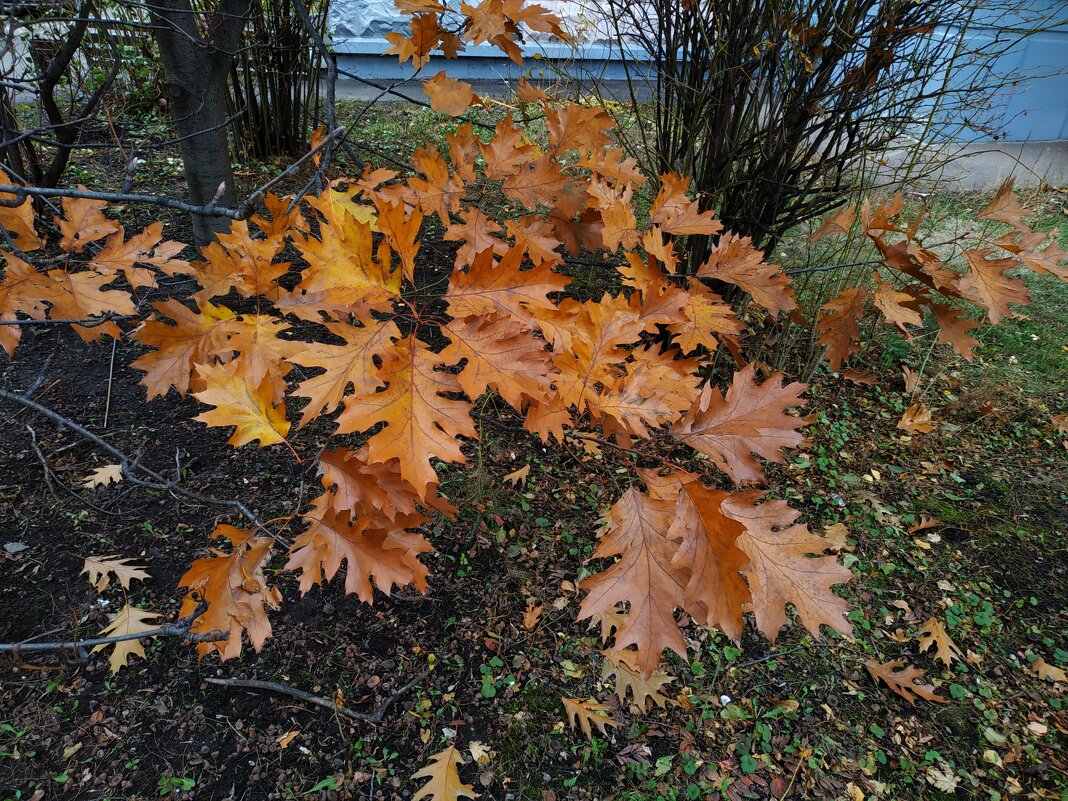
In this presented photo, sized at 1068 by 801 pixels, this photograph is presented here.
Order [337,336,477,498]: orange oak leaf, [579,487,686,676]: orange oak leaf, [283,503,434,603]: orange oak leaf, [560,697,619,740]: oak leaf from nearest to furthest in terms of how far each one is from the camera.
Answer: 1. [337,336,477,498]: orange oak leaf
2. [579,487,686,676]: orange oak leaf
3. [283,503,434,603]: orange oak leaf
4. [560,697,619,740]: oak leaf

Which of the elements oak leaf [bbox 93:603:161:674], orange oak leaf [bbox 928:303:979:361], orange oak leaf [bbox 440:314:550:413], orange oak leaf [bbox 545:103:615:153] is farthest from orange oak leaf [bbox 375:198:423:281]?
orange oak leaf [bbox 928:303:979:361]

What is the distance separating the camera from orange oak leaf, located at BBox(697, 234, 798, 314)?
1.60 meters

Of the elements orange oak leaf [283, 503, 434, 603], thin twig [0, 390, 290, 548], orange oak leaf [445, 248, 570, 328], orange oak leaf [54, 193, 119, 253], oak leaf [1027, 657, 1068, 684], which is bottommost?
oak leaf [1027, 657, 1068, 684]

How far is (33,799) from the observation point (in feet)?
4.25

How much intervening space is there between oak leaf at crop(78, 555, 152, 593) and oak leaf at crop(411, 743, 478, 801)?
916 millimetres

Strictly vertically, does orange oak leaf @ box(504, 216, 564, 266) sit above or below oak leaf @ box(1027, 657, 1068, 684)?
above

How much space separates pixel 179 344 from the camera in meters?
1.37

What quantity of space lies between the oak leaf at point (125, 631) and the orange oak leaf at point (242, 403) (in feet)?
2.48

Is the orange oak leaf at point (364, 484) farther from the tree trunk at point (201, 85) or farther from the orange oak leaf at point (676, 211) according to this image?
the tree trunk at point (201, 85)

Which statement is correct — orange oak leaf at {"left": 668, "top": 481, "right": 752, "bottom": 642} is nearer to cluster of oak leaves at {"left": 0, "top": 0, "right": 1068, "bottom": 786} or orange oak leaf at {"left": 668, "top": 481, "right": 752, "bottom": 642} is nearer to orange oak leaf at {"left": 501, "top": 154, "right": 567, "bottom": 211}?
cluster of oak leaves at {"left": 0, "top": 0, "right": 1068, "bottom": 786}

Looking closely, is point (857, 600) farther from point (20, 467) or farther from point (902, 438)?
point (20, 467)

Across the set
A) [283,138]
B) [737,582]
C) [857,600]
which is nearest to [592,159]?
[737,582]

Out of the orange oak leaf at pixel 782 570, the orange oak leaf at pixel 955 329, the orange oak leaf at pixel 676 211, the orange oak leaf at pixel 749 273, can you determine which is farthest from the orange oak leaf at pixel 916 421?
the orange oak leaf at pixel 782 570

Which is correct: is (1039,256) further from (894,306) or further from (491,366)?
(491,366)
